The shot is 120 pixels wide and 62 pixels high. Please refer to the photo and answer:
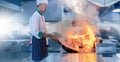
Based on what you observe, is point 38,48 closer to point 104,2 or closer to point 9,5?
point 104,2

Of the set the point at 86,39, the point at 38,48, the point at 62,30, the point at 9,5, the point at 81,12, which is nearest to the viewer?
the point at 38,48

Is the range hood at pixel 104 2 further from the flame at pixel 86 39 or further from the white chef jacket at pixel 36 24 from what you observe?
the flame at pixel 86 39

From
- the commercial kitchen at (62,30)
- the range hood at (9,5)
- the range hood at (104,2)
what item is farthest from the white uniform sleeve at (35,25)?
the range hood at (9,5)

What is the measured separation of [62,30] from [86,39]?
39 centimetres

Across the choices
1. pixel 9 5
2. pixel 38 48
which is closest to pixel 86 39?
pixel 38 48

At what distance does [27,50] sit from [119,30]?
1776 millimetres

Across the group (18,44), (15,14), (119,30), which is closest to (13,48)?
(18,44)

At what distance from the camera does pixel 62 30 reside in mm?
3326

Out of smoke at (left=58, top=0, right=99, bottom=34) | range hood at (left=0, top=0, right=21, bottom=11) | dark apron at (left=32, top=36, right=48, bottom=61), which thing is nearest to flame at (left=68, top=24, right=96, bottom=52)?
smoke at (left=58, top=0, right=99, bottom=34)

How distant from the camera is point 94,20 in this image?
10.3 ft

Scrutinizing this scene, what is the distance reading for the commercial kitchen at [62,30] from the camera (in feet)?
7.51

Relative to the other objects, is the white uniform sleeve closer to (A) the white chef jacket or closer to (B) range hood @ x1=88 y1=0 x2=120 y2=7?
(A) the white chef jacket

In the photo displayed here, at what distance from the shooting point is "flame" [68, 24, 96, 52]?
9.97ft

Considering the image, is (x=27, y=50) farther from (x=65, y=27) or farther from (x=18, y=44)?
(x=65, y=27)
